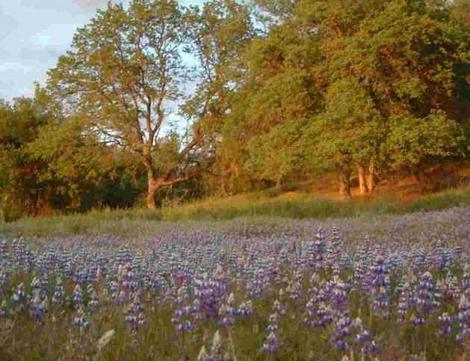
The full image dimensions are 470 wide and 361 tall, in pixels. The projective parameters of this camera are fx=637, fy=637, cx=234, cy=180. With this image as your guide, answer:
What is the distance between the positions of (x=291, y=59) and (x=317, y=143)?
4.47 meters

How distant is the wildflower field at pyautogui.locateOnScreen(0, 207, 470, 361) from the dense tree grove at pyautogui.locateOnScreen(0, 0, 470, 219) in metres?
18.9

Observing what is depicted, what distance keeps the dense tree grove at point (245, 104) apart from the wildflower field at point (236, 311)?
18947 mm

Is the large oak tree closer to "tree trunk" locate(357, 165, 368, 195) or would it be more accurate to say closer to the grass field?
"tree trunk" locate(357, 165, 368, 195)

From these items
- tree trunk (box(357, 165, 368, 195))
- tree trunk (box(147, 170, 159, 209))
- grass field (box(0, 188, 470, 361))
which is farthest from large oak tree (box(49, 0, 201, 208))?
grass field (box(0, 188, 470, 361))

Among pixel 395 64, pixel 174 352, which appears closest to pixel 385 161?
pixel 395 64

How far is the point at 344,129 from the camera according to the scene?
24.6 metres

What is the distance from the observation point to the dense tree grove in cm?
2436

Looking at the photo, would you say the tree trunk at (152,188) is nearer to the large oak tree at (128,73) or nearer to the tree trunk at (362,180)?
the large oak tree at (128,73)

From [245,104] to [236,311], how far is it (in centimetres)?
2863

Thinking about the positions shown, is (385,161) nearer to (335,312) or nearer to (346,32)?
(346,32)

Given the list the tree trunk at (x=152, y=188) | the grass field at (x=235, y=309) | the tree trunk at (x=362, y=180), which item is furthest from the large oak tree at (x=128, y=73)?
the grass field at (x=235, y=309)

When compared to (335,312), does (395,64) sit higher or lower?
higher

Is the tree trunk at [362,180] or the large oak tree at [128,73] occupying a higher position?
the large oak tree at [128,73]

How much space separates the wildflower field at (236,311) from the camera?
312cm
